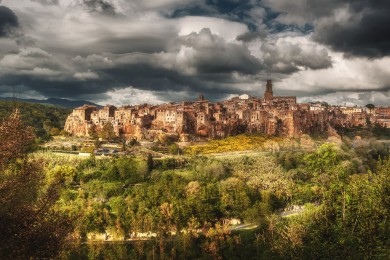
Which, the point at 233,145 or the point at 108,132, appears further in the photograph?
the point at 108,132

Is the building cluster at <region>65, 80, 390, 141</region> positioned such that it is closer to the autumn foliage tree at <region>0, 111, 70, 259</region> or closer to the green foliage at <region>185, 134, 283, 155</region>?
the green foliage at <region>185, 134, 283, 155</region>

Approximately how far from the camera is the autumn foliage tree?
39.0ft

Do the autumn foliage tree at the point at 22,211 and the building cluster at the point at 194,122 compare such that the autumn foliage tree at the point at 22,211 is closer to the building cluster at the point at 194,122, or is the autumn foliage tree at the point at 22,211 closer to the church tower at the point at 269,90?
the building cluster at the point at 194,122

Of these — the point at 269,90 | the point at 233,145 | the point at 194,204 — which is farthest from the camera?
the point at 269,90

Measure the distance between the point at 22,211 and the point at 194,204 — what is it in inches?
1244

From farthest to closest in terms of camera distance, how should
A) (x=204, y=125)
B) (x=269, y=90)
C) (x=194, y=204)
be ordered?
(x=269, y=90) → (x=204, y=125) → (x=194, y=204)

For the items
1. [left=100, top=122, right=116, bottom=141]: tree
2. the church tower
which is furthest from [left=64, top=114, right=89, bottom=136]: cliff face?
the church tower

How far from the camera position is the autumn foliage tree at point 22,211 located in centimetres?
1190

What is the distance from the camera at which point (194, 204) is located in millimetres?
42969

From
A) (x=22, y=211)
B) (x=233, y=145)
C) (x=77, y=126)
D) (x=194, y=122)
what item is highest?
(x=194, y=122)

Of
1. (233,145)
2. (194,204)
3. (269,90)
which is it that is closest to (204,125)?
(233,145)

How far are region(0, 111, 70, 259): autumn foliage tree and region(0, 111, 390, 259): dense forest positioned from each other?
0.11 ft

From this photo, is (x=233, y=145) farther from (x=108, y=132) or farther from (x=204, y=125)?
(x=108, y=132)

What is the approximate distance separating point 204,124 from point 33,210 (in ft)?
233
